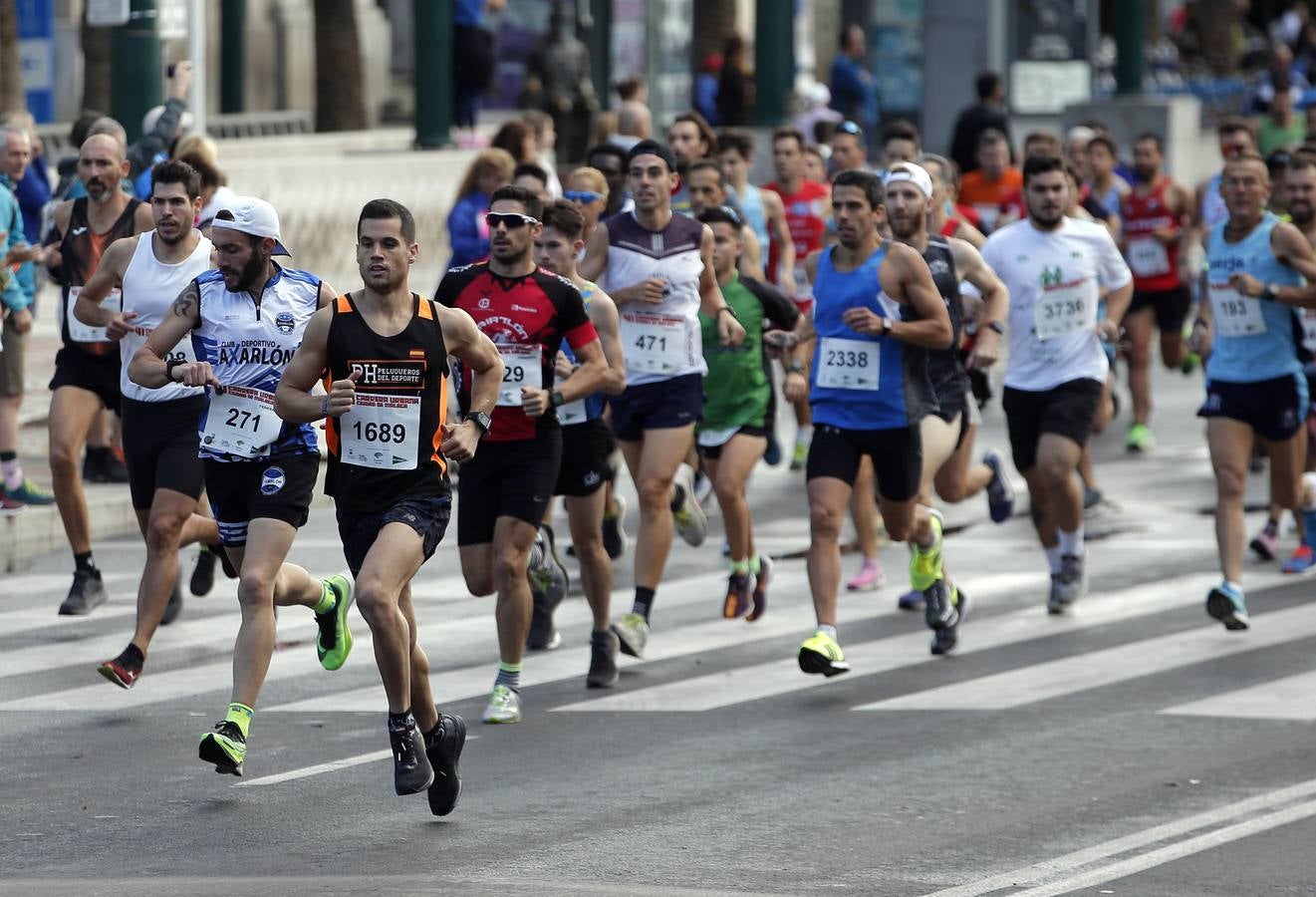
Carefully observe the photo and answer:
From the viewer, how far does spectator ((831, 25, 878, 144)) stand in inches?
1245

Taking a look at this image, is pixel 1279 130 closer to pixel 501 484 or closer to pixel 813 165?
pixel 813 165

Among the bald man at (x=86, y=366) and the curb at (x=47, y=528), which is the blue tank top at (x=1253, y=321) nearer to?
the bald man at (x=86, y=366)

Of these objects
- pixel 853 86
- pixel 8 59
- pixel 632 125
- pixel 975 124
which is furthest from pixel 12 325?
pixel 853 86

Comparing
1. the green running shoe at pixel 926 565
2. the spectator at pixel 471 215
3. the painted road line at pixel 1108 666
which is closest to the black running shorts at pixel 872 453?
the green running shoe at pixel 926 565

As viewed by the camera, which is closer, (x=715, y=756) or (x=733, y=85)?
(x=715, y=756)

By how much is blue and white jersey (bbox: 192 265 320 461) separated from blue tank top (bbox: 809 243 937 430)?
251 centimetres

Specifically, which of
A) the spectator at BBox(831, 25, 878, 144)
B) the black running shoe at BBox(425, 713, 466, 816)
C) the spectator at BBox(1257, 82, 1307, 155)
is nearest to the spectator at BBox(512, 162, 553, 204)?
the black running shoe at BBox(425, 713, 466, 816)

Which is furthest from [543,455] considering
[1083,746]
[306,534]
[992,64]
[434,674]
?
[992,64]

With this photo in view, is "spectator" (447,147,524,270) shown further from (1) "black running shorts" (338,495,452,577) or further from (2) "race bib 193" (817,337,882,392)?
(1) "black running shorts" (338,495,452,577)

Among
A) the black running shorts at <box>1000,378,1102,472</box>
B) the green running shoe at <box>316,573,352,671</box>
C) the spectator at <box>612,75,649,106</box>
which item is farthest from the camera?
the spectator at <box>612,75,649,106</box>

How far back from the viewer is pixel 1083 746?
9273 millimetres

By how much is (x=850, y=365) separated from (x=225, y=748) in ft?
11.6

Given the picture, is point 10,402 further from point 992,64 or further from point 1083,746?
point 992,64

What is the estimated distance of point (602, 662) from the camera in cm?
1041
